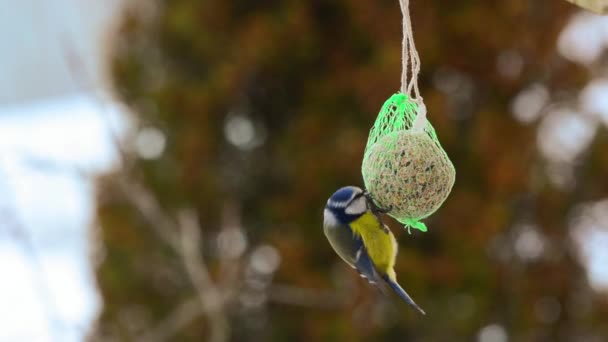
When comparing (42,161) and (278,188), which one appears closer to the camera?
(42,161)

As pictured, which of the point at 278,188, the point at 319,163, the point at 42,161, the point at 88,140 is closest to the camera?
the point at 42,161

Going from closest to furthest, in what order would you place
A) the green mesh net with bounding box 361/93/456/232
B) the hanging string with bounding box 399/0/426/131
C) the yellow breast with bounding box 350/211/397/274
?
1. the hanging string with bounding box 399/0/426/131
2. the green mesh net with bounding box 361/93/456/232
3. the yellow breast with bounding box 350/211/397/274

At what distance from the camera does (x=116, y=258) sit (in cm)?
341

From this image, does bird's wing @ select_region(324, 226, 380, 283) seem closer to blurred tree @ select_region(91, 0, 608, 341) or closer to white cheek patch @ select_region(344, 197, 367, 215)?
white cheek patch @ select_region(344, 197, 367, 215)

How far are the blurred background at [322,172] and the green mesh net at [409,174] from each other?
4.43 ft

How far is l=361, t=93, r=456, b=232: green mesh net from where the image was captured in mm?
1433

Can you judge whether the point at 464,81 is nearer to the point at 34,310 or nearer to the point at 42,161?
the point at 42,161

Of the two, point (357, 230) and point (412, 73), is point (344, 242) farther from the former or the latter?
point (412, 73)

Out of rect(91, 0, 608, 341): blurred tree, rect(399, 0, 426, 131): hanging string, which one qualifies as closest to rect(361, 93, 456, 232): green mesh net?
rect(399, 0, 426, 131): hanging string

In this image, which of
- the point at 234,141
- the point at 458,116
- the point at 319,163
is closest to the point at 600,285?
the point at 458,116

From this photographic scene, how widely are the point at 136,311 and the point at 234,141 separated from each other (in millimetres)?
902

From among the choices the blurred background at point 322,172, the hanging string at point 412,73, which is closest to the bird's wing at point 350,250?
the hanging string at point 412,73

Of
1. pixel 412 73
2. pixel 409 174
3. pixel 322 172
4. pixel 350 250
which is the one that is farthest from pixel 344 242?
pixel 322 172

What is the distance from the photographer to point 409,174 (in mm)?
1437
